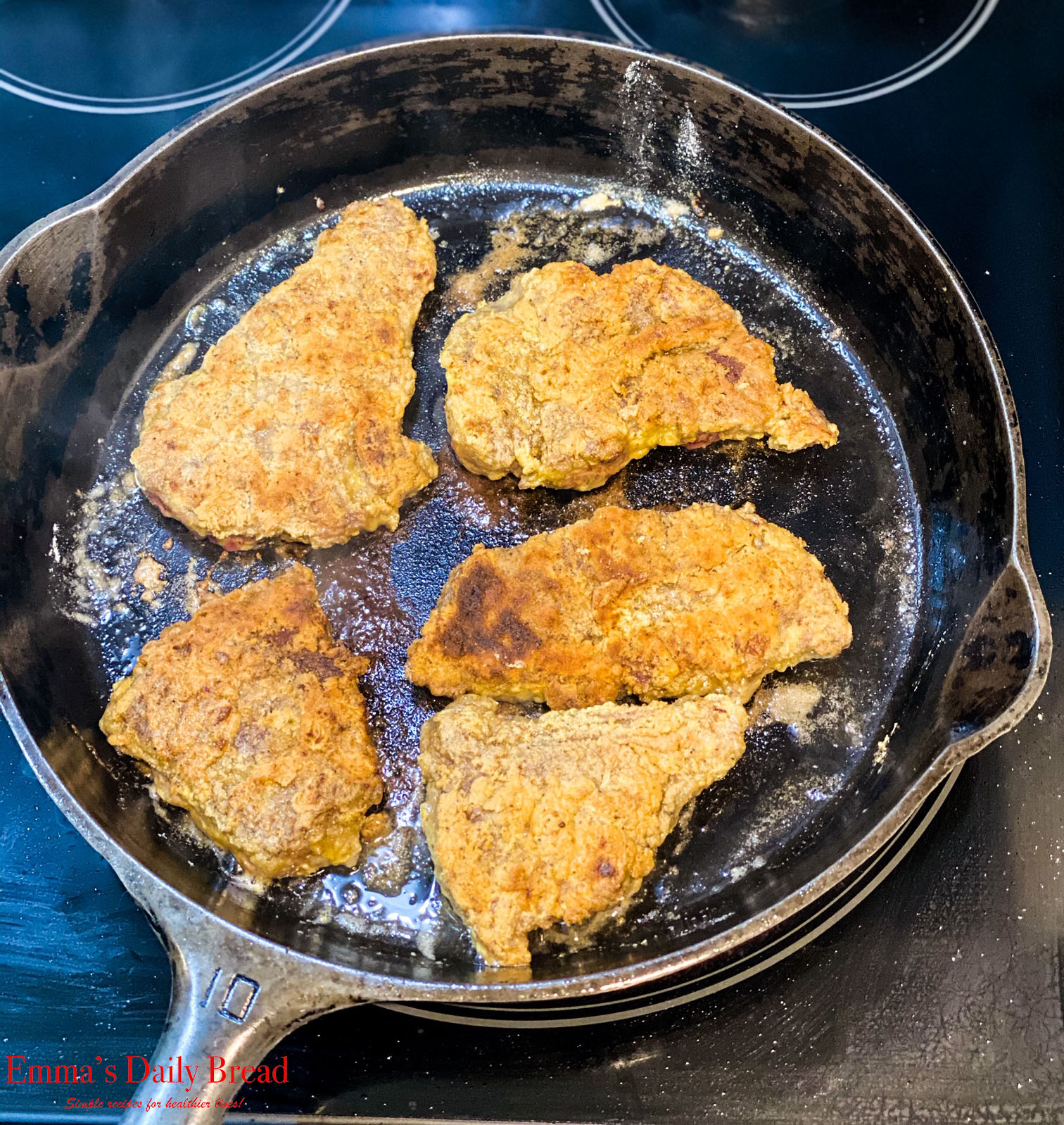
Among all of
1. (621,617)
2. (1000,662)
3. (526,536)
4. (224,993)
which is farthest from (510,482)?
(224,993)

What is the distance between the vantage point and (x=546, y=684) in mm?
2199

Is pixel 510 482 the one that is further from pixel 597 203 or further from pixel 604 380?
pixel 597 203

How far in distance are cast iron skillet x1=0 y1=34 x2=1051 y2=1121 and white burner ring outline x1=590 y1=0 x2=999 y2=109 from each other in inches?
18.4

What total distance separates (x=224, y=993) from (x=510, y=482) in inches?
52.2

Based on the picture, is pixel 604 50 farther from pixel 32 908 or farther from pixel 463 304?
pixel 32 908

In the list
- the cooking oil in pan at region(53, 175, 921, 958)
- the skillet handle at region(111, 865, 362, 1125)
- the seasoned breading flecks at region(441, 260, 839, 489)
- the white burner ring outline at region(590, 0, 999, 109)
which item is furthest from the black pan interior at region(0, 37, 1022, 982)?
the white burner ring outline at region(590, 0, 999, 109)

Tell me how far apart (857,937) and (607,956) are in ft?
1.76

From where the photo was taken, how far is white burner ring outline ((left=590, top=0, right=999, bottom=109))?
289cm

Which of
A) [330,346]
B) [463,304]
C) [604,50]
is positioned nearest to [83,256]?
[330,346]

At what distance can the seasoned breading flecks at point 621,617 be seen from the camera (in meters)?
2.17

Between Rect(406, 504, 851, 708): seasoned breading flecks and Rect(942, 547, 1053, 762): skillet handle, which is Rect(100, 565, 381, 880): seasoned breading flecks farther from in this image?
Rect(942, 547, 1053, 762): skillet handle

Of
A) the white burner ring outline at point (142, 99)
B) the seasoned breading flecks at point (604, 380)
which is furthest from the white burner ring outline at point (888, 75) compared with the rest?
the white burner ring outline at point (142, 99)

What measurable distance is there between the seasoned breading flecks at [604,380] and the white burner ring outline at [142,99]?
3.84 ft

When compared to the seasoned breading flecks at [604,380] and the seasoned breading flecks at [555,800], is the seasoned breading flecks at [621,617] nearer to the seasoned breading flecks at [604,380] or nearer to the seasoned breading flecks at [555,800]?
the seasoned breading flecks at [555,800]
